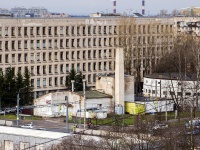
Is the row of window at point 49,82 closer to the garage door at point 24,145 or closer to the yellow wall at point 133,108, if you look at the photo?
the yellow wall at point 133,108

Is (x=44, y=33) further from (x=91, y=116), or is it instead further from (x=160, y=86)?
(x=91, y=116)

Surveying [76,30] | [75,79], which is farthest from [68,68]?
[75,79]

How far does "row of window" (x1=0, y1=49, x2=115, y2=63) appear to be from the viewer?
76.0m

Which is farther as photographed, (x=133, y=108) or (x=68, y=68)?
(x=68, y=68)

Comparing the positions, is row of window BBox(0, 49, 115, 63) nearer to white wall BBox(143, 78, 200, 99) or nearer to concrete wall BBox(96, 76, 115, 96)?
white wall BBox(143, 78, 200, 99)

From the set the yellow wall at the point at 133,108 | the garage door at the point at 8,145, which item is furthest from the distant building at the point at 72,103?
the garage door at the point at 8,145

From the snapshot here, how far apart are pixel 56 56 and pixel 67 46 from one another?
78.2 inches

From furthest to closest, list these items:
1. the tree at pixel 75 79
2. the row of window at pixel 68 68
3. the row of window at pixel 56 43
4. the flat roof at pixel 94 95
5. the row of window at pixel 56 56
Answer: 1. the row of window at pixel 68 68
2. the row of window at pixel 56 43
3. the row of window at pixel 56 56
4. the tree at pixel 75 79
5. the flat roof at pixel 94 95

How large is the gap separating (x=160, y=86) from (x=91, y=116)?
473 inches

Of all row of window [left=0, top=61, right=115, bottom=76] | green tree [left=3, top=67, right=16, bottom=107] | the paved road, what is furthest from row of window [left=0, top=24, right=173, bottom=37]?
the paved road

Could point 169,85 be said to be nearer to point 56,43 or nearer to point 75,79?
point 75,79

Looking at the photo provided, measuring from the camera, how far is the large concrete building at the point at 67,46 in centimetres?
7638

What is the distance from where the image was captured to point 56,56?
80.1m

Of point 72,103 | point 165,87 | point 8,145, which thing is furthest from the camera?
point 165,87
